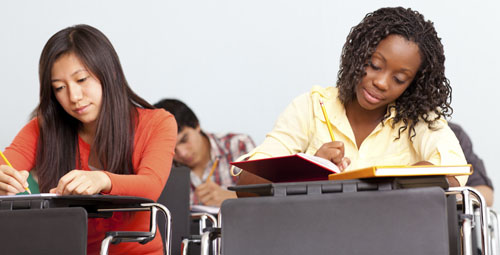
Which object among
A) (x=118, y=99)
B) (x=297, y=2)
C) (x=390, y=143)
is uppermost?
(x=297, y=2)

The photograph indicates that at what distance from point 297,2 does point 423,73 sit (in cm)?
191

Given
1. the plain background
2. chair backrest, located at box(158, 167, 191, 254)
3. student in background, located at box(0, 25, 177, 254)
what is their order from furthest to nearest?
the plain background
chair backrest, located at box(158, 167, 191, 254)
student in background, located at box(0, 25, 177, 254)

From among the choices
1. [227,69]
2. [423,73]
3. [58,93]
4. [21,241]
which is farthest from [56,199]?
[227,69]

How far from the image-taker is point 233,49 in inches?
136

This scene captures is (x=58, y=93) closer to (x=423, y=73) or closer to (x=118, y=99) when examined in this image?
(x=118, y=99)

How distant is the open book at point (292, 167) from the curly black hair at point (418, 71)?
0.42 metres

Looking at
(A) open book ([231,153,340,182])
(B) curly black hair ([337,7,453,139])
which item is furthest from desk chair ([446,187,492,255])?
(B) curly black hair ([337,7,453,139])

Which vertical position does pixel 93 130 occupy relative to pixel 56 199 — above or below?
above

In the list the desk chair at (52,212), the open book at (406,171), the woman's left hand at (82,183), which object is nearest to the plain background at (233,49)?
the woman's left hand at (82,183)

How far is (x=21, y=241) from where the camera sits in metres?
1.13

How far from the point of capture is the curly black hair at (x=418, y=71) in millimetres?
1529

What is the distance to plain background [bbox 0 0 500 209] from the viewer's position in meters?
Answer: 3.18

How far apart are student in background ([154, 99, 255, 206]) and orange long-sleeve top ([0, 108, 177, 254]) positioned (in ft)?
4.77

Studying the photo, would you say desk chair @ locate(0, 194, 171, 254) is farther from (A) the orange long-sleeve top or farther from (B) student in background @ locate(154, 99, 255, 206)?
(B) student in background @ locate(154, 99, 255, 206)
